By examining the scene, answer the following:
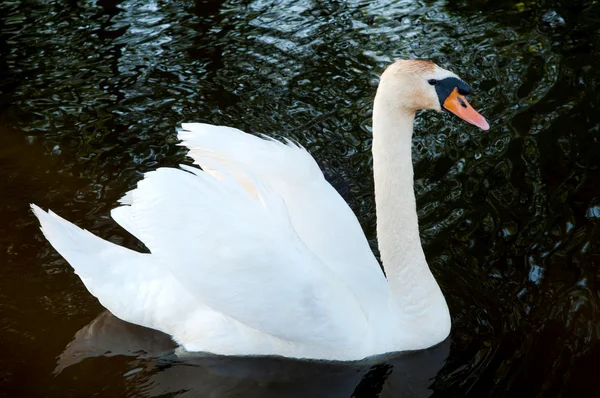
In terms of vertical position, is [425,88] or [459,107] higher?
[425,88]

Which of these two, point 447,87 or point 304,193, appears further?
point 304,193

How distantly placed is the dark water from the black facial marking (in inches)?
54.4

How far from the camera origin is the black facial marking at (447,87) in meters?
4.58

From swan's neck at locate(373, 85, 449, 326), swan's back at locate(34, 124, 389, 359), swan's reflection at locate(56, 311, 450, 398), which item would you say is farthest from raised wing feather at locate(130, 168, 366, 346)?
swan's neck at locate(373, 85, 449, 326)

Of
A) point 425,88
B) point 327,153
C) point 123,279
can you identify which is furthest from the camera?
point 327,153

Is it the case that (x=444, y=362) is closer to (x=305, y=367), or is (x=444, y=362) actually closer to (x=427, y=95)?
(x=305, y=367)

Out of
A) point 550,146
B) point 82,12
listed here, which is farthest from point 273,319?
point 82,12

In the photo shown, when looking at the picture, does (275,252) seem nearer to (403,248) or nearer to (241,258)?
(241,258)

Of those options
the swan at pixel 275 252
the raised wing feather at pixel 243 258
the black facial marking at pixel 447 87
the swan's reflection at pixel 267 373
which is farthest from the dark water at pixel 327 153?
the black facial marking at pixel 447 87

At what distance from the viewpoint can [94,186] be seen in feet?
21.5

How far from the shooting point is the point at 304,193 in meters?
5.11

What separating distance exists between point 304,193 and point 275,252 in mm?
646

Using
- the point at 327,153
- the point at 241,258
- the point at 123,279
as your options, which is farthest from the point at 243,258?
the point at 327,153

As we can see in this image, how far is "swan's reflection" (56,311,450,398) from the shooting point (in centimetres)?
476
